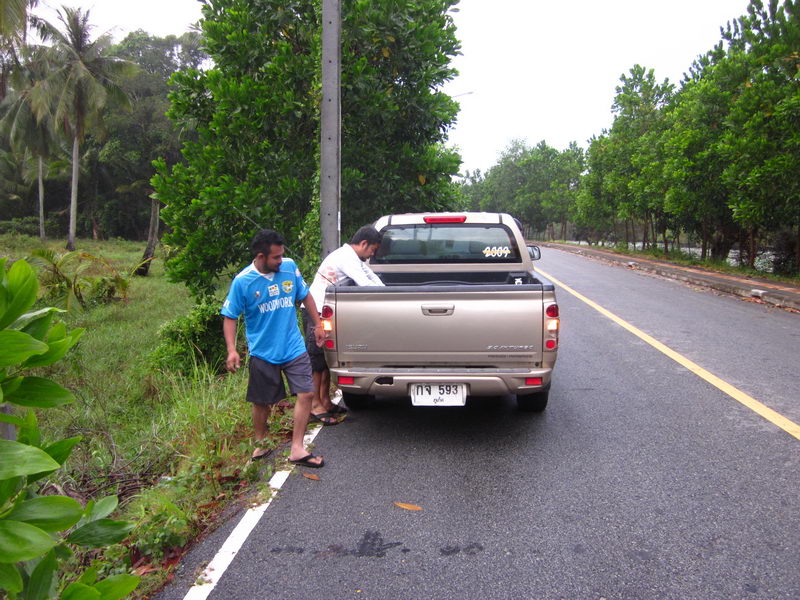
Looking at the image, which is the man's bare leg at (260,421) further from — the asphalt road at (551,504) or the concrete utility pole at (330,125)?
the concrete utility pole at (330,125)

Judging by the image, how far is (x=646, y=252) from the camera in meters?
33.7

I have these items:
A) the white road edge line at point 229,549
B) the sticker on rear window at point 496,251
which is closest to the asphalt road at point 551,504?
the white road edge line at point 229,549

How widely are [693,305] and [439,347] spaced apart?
382 inches

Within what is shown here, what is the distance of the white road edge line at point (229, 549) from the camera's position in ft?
9.33

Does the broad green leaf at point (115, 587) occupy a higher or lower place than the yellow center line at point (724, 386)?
higher

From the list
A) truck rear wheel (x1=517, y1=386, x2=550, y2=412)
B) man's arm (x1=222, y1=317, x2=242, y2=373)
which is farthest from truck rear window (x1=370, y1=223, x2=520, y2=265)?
man's arm (x1=222, y1=317, x2=242, y2=373)

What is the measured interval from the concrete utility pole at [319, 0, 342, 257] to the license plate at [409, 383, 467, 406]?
3056 millimetres

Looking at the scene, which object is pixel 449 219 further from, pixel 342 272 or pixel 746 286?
pixel 746 286

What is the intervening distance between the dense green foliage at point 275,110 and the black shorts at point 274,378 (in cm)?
396

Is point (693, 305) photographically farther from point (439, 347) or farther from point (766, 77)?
point (439, 347)

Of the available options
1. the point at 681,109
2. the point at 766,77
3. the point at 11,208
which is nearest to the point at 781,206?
the point at 766,77

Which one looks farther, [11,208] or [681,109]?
[11,208]

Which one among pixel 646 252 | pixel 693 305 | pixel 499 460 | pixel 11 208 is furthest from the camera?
pixel 11 208

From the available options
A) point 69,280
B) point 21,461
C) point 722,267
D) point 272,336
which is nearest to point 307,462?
point 272,336
